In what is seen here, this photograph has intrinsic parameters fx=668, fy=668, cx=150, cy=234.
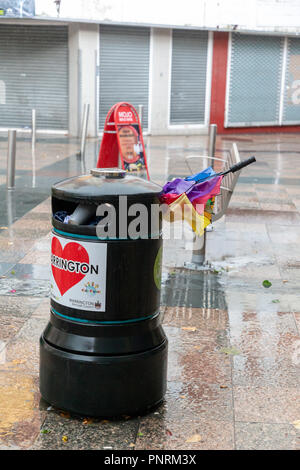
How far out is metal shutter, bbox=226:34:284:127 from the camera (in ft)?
71.9

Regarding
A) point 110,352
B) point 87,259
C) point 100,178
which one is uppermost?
point 100,178

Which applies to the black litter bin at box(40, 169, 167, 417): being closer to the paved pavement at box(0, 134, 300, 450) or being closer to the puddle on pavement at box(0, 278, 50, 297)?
the paved pavement at box(0, 134, 300, 450)

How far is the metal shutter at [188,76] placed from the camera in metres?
20.9

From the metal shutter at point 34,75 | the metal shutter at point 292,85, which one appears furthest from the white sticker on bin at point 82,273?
the metal shutter at point 292,85

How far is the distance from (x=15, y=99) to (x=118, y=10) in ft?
14.2

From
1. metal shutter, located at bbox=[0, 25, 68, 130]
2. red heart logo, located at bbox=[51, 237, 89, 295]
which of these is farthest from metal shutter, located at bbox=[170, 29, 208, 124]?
red heart logo, located at bbox=[51, 237, 89, 295]

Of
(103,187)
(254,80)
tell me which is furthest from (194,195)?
(254,80)

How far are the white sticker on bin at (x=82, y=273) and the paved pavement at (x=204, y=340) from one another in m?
0.69

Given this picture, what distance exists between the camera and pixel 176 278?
21.4 feet

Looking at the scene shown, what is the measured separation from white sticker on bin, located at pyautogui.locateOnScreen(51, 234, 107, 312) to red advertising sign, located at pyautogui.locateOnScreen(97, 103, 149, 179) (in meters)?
6.07

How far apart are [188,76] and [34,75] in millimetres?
4844

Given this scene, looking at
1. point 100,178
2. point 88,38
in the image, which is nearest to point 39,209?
point 100,178
